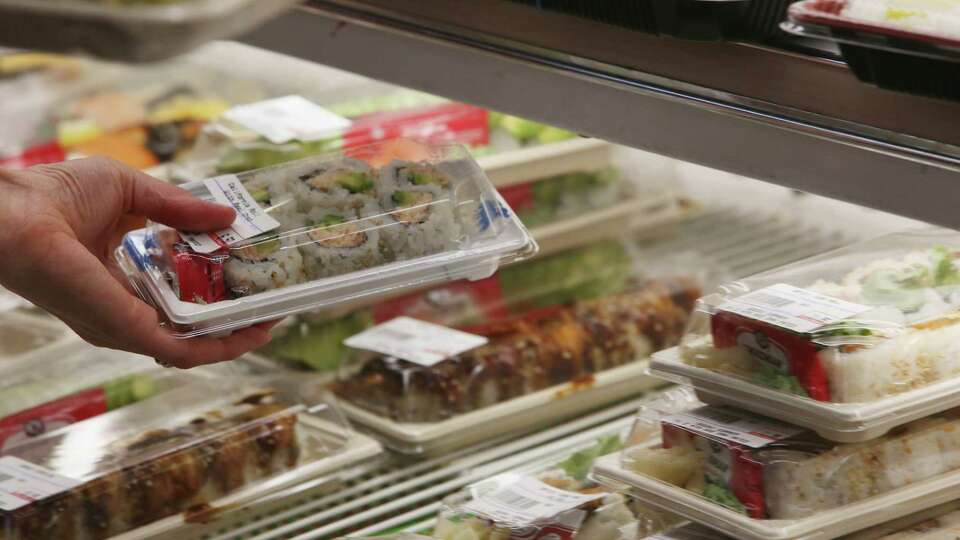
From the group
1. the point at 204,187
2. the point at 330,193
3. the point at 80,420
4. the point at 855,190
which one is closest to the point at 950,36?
the point at 855,190

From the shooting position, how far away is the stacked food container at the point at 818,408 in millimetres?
1686

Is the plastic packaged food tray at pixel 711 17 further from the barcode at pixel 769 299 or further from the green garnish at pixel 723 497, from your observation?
the green garnish at pixel 723 497

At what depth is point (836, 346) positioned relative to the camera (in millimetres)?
1666

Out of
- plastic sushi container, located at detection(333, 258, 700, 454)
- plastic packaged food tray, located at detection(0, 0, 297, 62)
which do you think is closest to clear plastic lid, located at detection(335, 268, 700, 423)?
plastic sushi container, located at detection(333, 258, 700, 454)

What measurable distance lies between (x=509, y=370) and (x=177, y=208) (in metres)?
1.07

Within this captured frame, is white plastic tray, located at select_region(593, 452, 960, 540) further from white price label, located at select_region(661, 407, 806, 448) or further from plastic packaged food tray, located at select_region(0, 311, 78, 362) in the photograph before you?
plastic packaged food tray, located at select_region(0, 311, 78, 362)

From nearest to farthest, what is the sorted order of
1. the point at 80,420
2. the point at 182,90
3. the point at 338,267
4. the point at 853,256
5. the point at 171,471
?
the point at 338,267 < the point at 853,256 < the point at 171,471 < the point at 80,420 < the point at 182,90

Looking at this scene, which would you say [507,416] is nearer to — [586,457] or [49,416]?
[586,457]

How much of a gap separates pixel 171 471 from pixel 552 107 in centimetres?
100

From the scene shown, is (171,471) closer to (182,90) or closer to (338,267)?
(338,267)

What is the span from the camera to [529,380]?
2.65 meters

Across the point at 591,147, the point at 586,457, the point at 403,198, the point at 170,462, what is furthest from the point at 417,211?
the point at 591,147

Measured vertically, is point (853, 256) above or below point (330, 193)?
below

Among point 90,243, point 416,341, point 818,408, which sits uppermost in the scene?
point 90,243
